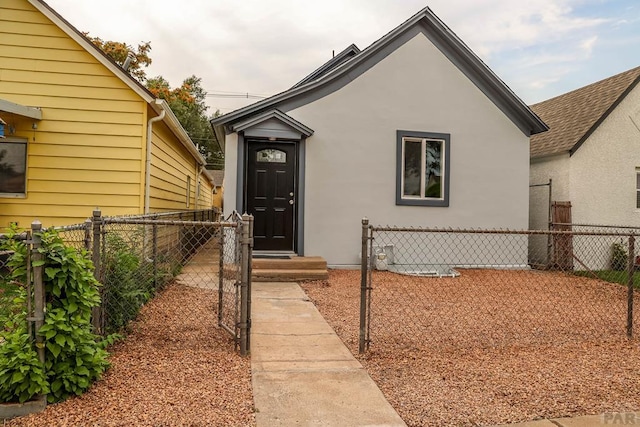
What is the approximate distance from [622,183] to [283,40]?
14.0m

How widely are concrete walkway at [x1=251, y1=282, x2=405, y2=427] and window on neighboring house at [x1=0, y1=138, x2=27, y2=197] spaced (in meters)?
4.88

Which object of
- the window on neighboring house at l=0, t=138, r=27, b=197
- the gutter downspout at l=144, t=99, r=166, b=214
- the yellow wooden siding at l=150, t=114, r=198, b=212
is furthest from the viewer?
the yellow wooden siding at l=150, t=114, r=198, b=212

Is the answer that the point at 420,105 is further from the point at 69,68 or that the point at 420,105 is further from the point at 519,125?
the point at 69,68

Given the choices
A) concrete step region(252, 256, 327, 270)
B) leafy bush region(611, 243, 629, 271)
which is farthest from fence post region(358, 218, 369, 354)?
leafy bush region(611, 243, 629, 271)

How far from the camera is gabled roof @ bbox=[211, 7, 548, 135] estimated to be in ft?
29.3

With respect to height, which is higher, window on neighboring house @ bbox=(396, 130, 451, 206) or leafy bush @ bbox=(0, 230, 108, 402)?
window on neighboring house @ bbox=(396, 130, 451, 206)

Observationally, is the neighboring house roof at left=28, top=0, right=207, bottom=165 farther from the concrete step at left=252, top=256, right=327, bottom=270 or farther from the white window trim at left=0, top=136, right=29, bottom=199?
the concrete step at left=252, top=256, right=327, bottom=270

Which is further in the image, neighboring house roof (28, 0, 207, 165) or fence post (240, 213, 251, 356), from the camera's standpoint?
neighboring house roof (28, 0, 207, 165)

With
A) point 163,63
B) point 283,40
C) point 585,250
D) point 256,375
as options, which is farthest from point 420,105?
point 163,63

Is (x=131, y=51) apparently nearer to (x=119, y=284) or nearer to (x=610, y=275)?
(x=119, y=284)

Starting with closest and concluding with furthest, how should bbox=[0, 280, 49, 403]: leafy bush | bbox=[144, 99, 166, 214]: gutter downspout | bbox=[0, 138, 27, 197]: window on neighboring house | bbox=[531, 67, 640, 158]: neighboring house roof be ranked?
bbox=[0, 280, 49, 403]: leafy bush
bbox=[0, 138, 27, 197]: window on neighboring house
bbox=[144, 99, 166, 214]: gutter downspout
bbox=[531, 67, 640, 158]: neighboring house roof

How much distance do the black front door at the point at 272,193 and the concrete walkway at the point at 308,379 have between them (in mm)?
3682

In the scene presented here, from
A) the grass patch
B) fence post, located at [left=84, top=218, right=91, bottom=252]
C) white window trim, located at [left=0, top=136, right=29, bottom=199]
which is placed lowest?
the grass patch

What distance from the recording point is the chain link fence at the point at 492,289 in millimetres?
4684
